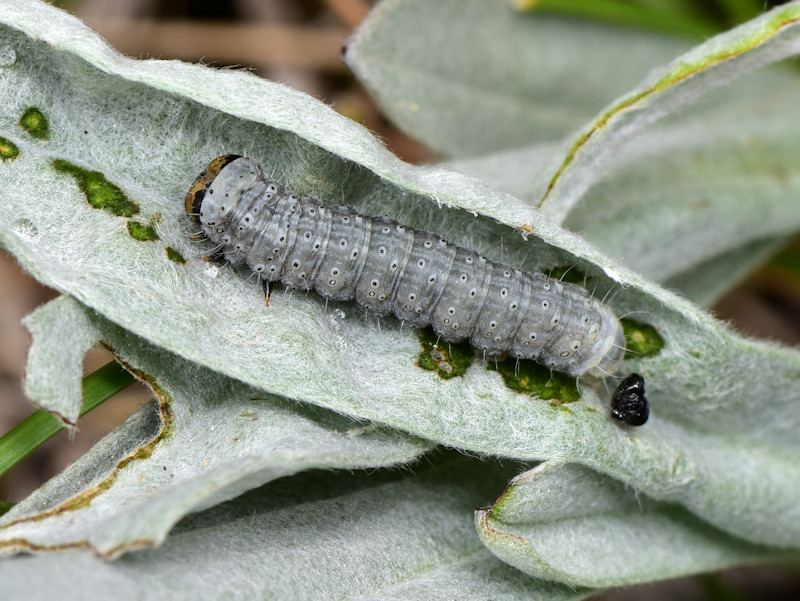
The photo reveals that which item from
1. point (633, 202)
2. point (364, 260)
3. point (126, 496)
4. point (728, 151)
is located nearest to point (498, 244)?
point (364, 260)

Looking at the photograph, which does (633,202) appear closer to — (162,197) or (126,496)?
(162,197)

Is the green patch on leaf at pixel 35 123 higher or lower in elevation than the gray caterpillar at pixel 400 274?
higher

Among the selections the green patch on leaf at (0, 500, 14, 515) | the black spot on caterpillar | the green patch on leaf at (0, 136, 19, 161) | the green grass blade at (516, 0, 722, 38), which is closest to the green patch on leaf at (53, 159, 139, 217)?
the green patch on leaf at (0, 136, 19, 161)

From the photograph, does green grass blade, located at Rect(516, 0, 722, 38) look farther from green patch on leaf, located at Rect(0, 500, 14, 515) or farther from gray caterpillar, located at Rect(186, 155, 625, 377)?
green patch on leaf, located at Rect(0, 500, 14, 515)

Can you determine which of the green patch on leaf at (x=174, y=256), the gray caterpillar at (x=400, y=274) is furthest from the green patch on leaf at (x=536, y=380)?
the green patch on leaf at (x=174, y=256)

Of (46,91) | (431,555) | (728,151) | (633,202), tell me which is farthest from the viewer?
(728,151)

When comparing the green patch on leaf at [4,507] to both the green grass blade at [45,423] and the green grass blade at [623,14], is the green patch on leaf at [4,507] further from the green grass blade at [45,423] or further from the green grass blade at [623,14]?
the green grass blade at [623,14]

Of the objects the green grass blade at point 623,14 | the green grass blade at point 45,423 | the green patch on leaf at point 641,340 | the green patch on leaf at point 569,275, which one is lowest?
the green patch on leaf at point 641,340
